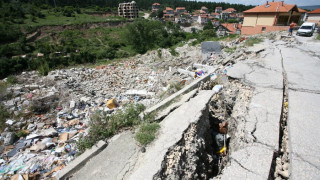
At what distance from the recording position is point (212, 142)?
3.03 m

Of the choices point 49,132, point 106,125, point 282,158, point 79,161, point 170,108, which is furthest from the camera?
point 49,132

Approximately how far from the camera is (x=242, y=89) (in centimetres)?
368

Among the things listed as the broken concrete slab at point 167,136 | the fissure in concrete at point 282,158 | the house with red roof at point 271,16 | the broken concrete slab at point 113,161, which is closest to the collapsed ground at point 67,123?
the broken concrete slab at point 167,136

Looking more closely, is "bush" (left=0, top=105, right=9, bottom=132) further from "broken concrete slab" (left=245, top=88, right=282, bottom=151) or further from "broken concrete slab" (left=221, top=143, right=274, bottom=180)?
"broken concrete slab" (left=245, top=88, right=282, bottom=151)

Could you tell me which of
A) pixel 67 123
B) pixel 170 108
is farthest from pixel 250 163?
pixel 67 123

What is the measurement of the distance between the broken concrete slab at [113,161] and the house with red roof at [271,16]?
17.6m

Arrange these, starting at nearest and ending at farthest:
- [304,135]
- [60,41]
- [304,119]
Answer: [304,135]
[304,119]
[60,41]

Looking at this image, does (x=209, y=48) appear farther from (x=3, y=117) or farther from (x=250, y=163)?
(x=3, y=117)

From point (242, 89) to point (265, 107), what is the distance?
0.87 m

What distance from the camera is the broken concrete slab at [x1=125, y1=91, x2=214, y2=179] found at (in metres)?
2.08

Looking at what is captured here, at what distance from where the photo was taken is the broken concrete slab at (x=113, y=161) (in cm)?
245

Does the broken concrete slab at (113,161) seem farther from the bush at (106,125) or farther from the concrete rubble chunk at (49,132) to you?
the concrete rubble chunk at (49,132)

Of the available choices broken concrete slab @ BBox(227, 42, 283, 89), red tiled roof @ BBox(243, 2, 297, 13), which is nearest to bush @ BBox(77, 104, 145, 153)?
broken concrete slab @ BBox(227, 42, 283, 89)

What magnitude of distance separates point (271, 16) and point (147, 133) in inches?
756
